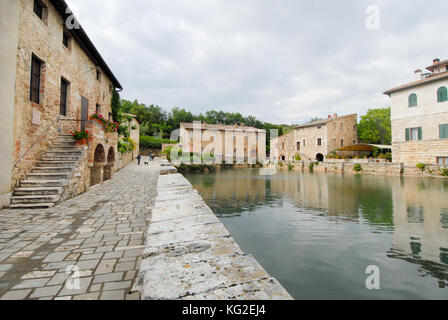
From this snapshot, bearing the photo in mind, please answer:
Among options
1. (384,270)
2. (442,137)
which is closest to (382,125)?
(442,137)

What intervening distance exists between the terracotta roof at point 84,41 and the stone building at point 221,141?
78.8ft

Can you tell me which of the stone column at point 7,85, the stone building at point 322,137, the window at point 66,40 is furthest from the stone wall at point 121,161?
the stone building at point 322,137

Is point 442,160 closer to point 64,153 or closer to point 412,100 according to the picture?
point 412,100

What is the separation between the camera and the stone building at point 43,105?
530cm

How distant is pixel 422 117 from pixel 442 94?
7.05 feet

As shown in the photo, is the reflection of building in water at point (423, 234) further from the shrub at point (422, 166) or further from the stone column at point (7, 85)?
the shrub at point (422, 166)

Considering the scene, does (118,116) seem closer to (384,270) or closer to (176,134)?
(384,270)

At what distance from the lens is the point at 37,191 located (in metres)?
5.52

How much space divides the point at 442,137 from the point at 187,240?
24635 millimetres

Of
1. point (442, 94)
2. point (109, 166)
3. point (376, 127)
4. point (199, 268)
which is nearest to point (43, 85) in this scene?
point (109, 166)

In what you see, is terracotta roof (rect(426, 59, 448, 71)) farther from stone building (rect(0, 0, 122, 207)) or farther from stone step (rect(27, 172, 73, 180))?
stone step (rect(27, 172, 73, 180))

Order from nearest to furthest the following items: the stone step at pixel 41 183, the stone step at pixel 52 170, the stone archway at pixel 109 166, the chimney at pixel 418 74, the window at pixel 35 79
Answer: the stone step at pixel 41 183
the stone step at pixel 52 170
the window at pixel 35 79
the stone archway at pixel 109 166
the chimney at pixel 418 74

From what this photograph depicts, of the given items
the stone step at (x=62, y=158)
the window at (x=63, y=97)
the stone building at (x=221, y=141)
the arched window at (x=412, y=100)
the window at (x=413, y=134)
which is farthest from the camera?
the stone building at (x=221, y=141)

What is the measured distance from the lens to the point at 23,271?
7.49ft
